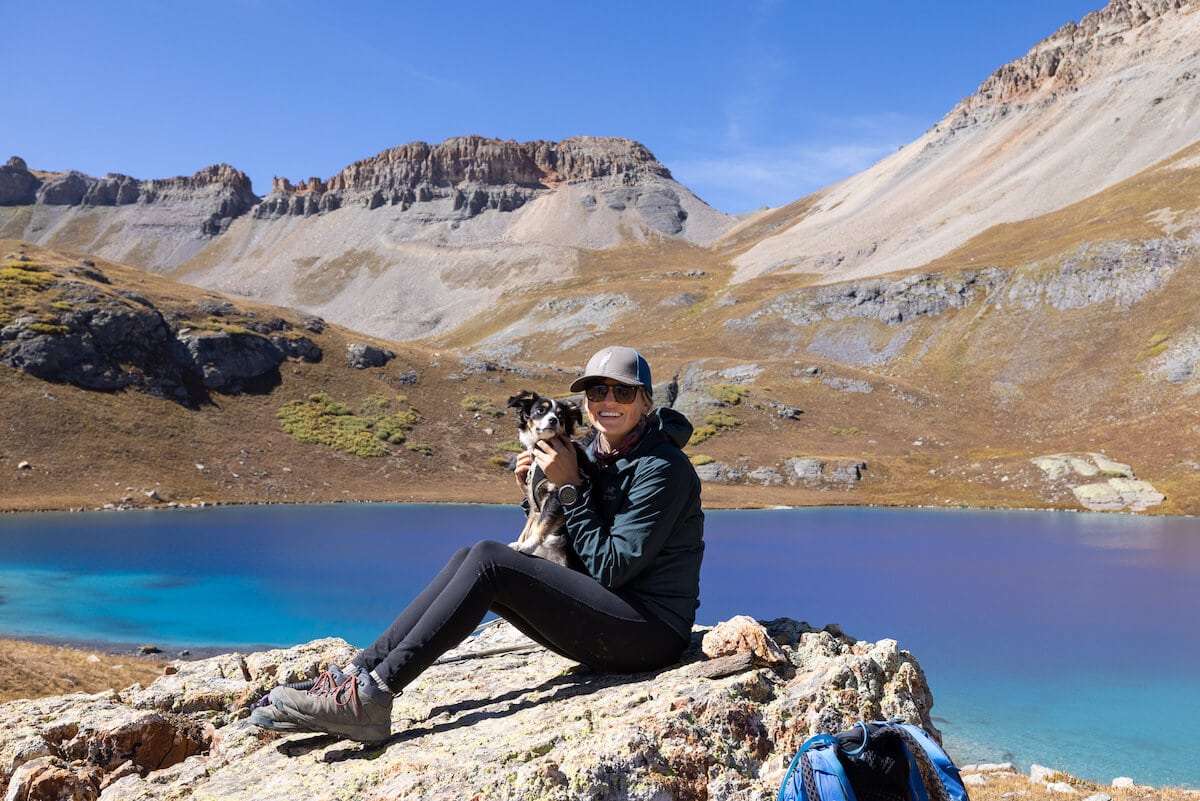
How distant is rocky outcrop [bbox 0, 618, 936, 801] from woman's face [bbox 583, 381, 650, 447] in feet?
4.87

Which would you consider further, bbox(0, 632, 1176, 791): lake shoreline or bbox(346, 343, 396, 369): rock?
bbox(346, 343, 396, 369): rock

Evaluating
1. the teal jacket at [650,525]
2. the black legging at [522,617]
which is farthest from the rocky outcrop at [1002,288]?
the black legging at [522,617]

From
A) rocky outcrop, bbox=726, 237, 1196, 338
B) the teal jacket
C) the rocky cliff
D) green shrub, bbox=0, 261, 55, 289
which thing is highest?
the rocky cliff

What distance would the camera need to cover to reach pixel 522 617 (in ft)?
17.8

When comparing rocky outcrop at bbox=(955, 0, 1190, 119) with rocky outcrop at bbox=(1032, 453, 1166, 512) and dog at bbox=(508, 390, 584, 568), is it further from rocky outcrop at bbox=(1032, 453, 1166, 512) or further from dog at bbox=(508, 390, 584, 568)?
dog at bbox=(508, 390, 584, 568)

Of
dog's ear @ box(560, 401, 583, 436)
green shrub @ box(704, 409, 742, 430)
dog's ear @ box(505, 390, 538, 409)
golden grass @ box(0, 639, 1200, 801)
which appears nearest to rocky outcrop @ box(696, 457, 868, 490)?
green shrub @ box(704, 409, 742, 430)


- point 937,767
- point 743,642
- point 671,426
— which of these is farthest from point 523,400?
point 937,767

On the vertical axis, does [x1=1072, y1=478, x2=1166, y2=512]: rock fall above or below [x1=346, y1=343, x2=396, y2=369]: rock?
below

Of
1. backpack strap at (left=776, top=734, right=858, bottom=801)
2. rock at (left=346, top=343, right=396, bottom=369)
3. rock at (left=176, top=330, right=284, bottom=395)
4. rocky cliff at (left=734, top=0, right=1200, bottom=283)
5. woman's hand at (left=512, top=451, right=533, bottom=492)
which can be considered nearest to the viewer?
backpack strap at (left=776, top=734, right=858, bottom=801)

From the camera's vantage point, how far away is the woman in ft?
16.2

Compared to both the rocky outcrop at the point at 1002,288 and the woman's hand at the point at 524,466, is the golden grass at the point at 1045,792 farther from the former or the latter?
the rocky outcrop at the point at 1002,288

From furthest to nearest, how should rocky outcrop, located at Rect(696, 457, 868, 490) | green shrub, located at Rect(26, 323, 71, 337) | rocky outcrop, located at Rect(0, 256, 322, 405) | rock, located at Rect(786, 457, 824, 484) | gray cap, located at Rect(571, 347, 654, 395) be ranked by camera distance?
rock, located at Rect(786, 457, 824, 484) < rocky outcrop, located at Rect(696, 457, 868, 490) < green shrub, located at Rect(26, 323, 71, 337) < rocky outcrop, located at Rect(0, 256, 322, 405) < gray cap, located at Rect(571, 347, 654, 395)

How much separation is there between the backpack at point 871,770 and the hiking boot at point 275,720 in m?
2.87

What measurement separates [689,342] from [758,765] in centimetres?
9601
